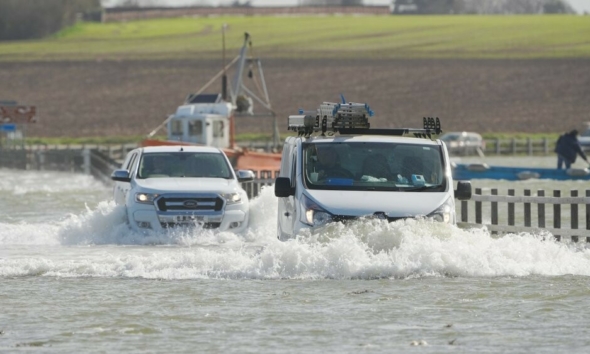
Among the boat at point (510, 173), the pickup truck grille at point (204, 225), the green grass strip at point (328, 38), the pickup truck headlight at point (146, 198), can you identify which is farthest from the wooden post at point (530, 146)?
the pickup truck headlight at point (146, 198)

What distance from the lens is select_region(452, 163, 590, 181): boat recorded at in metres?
46.9

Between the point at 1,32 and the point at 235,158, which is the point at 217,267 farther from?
the point at 1,32

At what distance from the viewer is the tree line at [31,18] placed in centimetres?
13888

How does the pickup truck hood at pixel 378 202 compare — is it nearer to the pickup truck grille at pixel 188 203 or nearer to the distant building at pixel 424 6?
the pickup truck grille at pixel 188 203

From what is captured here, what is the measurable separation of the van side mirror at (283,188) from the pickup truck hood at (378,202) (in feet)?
1.07

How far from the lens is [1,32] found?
139 m

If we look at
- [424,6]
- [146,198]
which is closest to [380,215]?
[146,198]

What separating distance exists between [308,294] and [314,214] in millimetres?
1853

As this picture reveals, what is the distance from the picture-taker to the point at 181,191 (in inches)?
955


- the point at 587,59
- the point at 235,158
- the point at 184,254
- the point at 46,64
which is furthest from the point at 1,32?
the point at 184,254

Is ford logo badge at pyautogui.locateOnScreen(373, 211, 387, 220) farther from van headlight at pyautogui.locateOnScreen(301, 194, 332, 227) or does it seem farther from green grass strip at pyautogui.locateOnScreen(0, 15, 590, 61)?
green grass strip at pyautogui.locateOnScreen(0, 15, 590, 61)

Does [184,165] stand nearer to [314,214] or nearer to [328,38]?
[314,214]

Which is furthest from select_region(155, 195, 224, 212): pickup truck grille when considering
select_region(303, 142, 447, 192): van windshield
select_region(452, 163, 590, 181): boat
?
select_region(452, 163, 590, 181): boat

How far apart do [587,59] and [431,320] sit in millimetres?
102921
